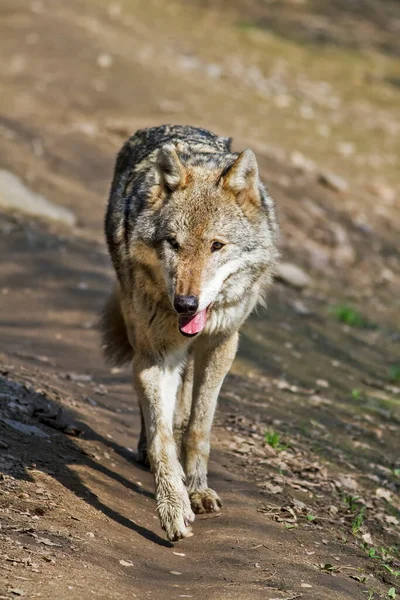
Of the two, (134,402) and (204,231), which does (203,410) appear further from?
(134,402)

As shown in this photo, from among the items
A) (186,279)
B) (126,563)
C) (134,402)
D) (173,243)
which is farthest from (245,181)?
(134,402)

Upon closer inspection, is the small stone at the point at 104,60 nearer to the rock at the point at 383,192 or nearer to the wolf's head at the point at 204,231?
the rock at the point at 383,192

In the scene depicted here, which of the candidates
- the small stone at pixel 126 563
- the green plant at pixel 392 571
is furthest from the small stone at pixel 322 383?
the small stone at pixel 126 563

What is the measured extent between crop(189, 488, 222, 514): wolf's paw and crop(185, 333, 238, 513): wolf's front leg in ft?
0.04

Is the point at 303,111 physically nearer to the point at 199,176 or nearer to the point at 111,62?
the point at 111,62

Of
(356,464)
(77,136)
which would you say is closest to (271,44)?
(77,136)

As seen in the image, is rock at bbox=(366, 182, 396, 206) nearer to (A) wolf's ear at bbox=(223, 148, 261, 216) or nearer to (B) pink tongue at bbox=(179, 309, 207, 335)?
(A) wolf's ear at bbox=(223, 148, 261, 216)

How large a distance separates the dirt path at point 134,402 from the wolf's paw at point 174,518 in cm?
17

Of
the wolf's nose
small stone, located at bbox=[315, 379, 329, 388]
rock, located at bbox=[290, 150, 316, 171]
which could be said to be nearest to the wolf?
the wolf's nose

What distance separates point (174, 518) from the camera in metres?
5.39

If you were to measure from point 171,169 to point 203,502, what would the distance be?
6.94 feet

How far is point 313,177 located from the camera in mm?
17453

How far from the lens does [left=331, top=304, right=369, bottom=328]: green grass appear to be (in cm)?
1271

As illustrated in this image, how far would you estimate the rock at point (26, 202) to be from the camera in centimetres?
1270
